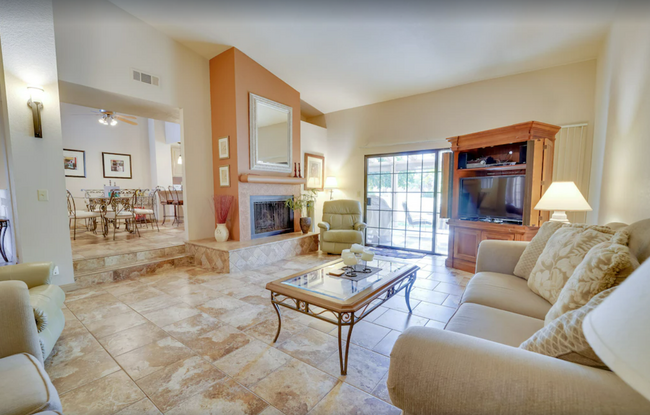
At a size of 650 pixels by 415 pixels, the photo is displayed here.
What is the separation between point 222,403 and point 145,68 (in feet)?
14.5

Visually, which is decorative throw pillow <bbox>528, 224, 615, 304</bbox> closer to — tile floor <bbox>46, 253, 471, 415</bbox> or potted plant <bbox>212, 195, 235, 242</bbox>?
tile floor <bbox>46, 253, 471, 415</bbox>

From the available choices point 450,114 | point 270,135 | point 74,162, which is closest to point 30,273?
point 270,135

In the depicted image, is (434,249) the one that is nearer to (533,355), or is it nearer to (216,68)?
(533,355)

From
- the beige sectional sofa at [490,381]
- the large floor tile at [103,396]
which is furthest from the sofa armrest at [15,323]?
the beige sectional sofa at [490,381]

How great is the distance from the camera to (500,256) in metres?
2.22

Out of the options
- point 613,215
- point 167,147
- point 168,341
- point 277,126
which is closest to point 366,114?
point 277,126

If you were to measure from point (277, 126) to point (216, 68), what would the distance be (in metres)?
1.34

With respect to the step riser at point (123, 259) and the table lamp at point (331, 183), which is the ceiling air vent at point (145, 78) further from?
the table lamp at point (331, 183)

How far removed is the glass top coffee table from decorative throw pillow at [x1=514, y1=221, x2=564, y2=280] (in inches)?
31.7

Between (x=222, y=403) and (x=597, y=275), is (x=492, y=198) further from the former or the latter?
(x=222, y=403)

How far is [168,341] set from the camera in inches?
79.2

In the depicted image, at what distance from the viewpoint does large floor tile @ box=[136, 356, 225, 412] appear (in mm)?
1457

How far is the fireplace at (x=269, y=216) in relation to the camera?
456 cm

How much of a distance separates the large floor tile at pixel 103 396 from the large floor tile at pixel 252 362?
1.54ft
